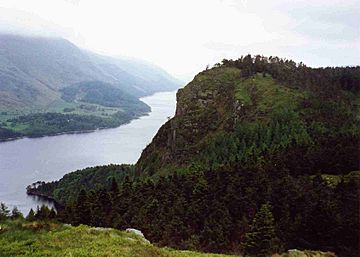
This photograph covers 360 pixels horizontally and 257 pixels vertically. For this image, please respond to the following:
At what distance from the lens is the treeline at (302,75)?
403 ft

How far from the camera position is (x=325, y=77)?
134m

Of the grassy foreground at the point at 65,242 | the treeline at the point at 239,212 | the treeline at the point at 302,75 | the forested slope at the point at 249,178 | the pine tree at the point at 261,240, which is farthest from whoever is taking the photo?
the treeline at the point at 302,75

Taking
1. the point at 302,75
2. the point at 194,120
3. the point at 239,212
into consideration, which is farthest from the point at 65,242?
the point at 302,75

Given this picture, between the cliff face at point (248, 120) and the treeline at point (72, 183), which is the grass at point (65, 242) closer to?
the cliff face at point (248, 120)

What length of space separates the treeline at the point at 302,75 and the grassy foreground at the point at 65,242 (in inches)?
4083

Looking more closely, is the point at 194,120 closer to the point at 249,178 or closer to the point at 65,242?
the point at 249,178

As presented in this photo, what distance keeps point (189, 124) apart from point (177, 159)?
455 inches

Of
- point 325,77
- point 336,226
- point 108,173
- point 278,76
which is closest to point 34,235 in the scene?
point 336,226

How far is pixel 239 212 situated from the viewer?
4472 centimetres

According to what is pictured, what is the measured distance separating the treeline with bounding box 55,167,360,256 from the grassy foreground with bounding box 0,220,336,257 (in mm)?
11595

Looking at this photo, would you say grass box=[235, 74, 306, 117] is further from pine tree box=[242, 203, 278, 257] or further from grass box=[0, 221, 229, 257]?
grass box=[0, 221, 229, 257]

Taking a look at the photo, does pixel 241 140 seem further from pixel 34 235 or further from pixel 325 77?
pixel 34 235

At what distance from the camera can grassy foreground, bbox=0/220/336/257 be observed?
63.1 feet

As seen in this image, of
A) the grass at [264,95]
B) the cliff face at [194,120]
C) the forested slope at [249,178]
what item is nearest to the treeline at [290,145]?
the forested slope at [249,178]
